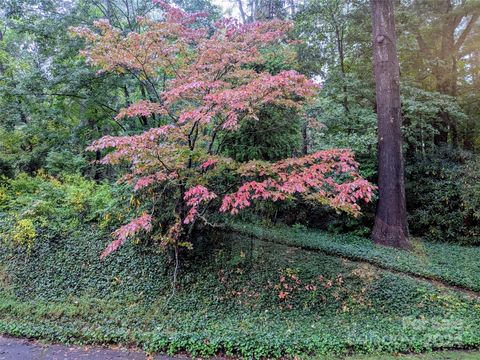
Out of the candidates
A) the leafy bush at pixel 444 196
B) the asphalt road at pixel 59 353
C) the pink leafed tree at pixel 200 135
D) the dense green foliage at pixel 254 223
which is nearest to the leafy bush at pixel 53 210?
the dense green foliage at pixel 254 223

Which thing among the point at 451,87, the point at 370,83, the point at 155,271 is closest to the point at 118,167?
the point at 155,271

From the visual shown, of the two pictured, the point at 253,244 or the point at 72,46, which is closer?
the point at 253,244

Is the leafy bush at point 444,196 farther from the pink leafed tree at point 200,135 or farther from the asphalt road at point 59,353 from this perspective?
the asphalt road at point 59,353

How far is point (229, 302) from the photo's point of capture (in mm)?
5055

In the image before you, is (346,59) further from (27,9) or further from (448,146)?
(27,9)

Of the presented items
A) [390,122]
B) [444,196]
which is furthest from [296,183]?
[444,196]

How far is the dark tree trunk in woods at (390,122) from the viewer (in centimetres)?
672

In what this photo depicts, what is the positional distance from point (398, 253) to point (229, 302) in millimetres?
3769

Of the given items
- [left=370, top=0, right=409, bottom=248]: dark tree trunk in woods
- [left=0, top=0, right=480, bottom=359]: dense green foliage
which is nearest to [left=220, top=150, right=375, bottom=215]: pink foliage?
[left=0, top=0, right=480, bottom=359]: dense green foliage

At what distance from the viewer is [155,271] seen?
5613 mm

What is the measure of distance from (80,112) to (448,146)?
36.4ft

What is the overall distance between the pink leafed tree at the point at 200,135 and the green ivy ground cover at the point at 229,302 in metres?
1.00

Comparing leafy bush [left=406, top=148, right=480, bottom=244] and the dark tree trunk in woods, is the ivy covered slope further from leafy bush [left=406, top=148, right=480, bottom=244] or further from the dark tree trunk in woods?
leafy bush [left=406, top=148, right=480, bottom=244]

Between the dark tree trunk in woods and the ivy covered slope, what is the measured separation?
5.33 feet
